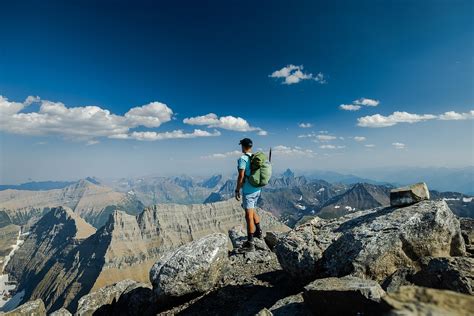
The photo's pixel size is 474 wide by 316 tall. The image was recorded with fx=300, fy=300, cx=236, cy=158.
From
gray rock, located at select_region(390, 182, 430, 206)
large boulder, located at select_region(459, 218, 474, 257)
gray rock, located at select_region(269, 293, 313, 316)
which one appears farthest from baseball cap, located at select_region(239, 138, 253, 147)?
large boulder, located at select_region(459, 218, 474, 257)

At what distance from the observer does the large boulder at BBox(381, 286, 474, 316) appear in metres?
3.94

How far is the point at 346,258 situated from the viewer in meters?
10.6

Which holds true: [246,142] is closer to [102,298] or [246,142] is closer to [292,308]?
[292,308]

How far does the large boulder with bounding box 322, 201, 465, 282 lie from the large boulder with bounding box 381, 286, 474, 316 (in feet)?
20.3

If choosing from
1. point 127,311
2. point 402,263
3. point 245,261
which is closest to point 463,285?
point 402,263

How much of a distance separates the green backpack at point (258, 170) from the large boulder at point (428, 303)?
12.5 metres

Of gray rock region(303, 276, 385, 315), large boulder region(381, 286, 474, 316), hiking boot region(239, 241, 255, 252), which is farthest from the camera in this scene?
hiking boot region(239, 241, 255, 252)

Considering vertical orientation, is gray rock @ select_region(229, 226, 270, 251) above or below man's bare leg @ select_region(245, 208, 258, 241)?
below

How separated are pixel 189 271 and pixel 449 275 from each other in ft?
32.3

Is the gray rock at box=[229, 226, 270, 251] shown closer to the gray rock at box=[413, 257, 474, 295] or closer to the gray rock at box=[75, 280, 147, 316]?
the gray rock at box=[75, 280, 147, 316]

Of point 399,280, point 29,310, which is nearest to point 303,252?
point 399,280

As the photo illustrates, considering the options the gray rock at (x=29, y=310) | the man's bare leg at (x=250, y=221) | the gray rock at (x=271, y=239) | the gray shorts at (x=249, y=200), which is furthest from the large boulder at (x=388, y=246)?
the gray rock at (x=29, y=310)

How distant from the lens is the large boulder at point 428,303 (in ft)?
12.9

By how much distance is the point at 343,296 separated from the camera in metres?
7.87
